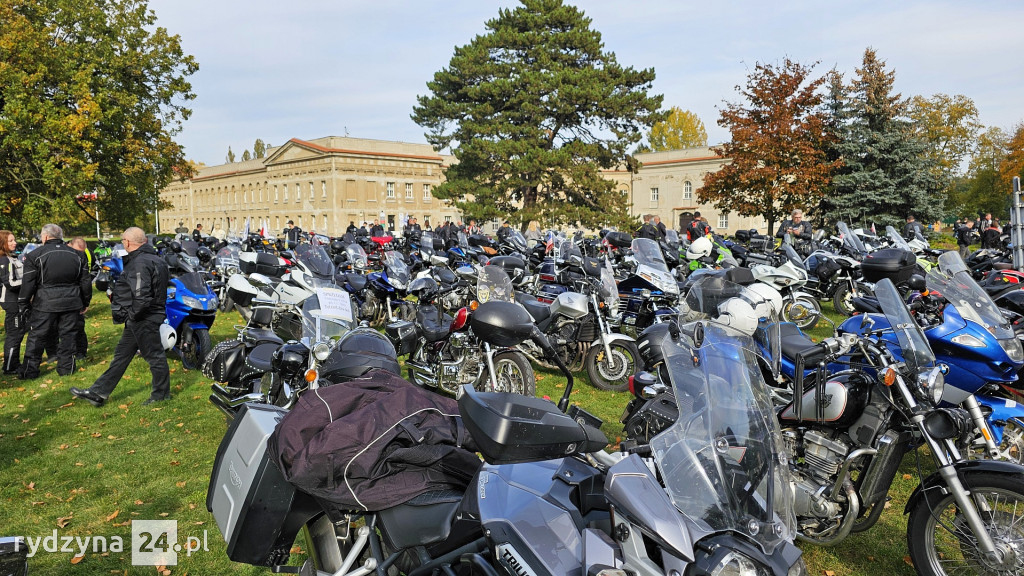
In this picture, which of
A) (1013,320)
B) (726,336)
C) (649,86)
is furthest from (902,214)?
(726,336)

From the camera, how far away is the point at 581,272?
9.38 m

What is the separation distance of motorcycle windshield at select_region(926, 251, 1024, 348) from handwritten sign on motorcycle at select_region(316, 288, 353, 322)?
3998 millimetres

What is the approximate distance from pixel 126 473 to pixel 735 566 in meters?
5.14

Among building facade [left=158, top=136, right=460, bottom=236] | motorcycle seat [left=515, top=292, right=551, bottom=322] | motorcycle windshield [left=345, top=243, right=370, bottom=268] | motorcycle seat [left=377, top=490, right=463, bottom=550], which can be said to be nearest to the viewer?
motorcycle seat [left=377, top=490, right=463, bottom=550]

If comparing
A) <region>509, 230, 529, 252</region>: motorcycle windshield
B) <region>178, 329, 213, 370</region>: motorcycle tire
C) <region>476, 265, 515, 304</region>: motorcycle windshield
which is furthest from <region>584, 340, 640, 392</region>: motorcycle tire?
<region>509, 230, 529, 252</region>: motorcycle windshield

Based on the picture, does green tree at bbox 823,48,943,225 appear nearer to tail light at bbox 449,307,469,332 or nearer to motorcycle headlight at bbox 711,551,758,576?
tail light at bbox 449,307,469,332

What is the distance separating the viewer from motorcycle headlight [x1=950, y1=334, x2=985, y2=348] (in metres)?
3.97

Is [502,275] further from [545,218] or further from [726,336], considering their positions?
[545,218]

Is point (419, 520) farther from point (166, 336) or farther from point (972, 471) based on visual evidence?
point (166, 336)

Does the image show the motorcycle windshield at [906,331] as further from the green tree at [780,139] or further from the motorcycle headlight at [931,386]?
the green tree at [780,139]

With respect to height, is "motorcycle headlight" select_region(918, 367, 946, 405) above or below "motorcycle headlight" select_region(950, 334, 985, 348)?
below

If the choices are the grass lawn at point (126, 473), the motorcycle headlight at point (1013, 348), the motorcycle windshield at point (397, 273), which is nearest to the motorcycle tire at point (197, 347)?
the grass lawn at point (126, 473)

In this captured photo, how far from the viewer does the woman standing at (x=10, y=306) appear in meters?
8.30

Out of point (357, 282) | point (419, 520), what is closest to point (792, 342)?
point (419, 520)
